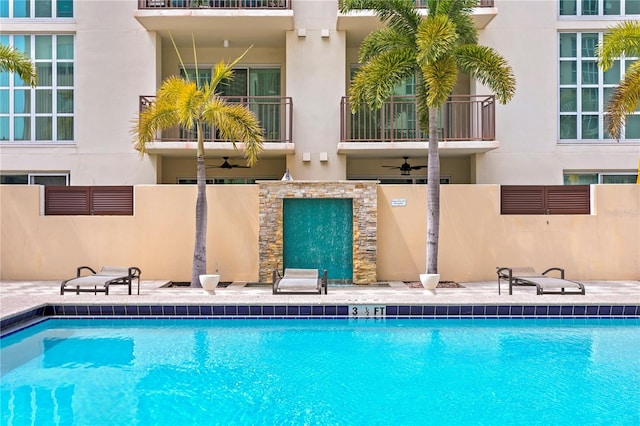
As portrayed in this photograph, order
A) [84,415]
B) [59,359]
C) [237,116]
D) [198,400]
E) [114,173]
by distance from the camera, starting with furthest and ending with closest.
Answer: [114,173] → [237,116] → [59,359] → [198,400] → [84,415]

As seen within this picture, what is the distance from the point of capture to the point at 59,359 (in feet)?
22.2

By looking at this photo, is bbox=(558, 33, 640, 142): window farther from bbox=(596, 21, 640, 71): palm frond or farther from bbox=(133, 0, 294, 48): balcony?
bbox=(133, 0, 294, 48): balcony

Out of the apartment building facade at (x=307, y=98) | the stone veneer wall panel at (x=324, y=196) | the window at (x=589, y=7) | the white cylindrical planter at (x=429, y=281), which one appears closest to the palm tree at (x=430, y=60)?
the white cylindrical planter at (x=429, y=281)

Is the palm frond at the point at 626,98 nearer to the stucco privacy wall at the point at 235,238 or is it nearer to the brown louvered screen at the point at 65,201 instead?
the stucco privacy wall at the point at 235,238

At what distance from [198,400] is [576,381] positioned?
14.5ft

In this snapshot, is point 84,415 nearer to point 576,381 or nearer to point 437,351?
point 437,351

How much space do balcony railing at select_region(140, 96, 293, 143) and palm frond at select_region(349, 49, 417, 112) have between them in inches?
135

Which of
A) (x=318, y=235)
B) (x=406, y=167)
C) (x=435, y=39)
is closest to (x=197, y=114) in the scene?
(x=318, y=235)

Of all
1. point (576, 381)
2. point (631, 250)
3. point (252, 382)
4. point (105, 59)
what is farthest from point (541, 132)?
point (105, 59)

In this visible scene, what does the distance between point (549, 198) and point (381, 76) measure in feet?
17.0

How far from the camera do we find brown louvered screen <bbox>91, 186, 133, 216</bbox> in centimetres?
1197

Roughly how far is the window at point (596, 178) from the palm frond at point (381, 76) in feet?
21.7

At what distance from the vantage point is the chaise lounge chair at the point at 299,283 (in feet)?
31.5

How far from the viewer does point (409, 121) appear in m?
14.4
